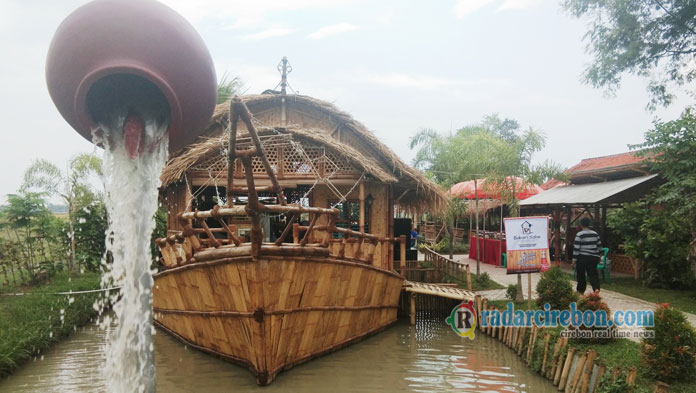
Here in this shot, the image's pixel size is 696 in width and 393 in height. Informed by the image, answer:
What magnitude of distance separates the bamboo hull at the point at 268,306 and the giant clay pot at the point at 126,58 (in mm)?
3775

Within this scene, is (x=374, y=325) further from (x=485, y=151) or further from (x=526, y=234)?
(x=485, y=151)

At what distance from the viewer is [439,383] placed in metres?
6.45

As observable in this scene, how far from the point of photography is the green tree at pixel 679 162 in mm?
9164

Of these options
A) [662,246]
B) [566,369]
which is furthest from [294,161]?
[662,246]

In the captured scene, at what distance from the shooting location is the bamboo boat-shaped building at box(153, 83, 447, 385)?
5.82 m

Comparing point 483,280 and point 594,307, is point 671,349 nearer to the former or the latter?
point 594,307

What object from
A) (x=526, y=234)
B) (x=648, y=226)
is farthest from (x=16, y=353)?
(x=648, y=226)

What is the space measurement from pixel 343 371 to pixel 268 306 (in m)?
2.02

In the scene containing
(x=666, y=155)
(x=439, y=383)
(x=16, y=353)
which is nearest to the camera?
(x=439, y=383)

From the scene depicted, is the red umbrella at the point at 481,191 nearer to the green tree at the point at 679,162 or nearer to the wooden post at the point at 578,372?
the green tree at the point at 679,162

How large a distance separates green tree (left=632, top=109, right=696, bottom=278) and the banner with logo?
317 centimetres

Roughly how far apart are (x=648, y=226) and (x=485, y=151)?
474 cm

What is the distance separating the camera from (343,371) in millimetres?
6957

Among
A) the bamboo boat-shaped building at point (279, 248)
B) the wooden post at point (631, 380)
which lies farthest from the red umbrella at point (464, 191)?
the wooden post at point (631, 380)
